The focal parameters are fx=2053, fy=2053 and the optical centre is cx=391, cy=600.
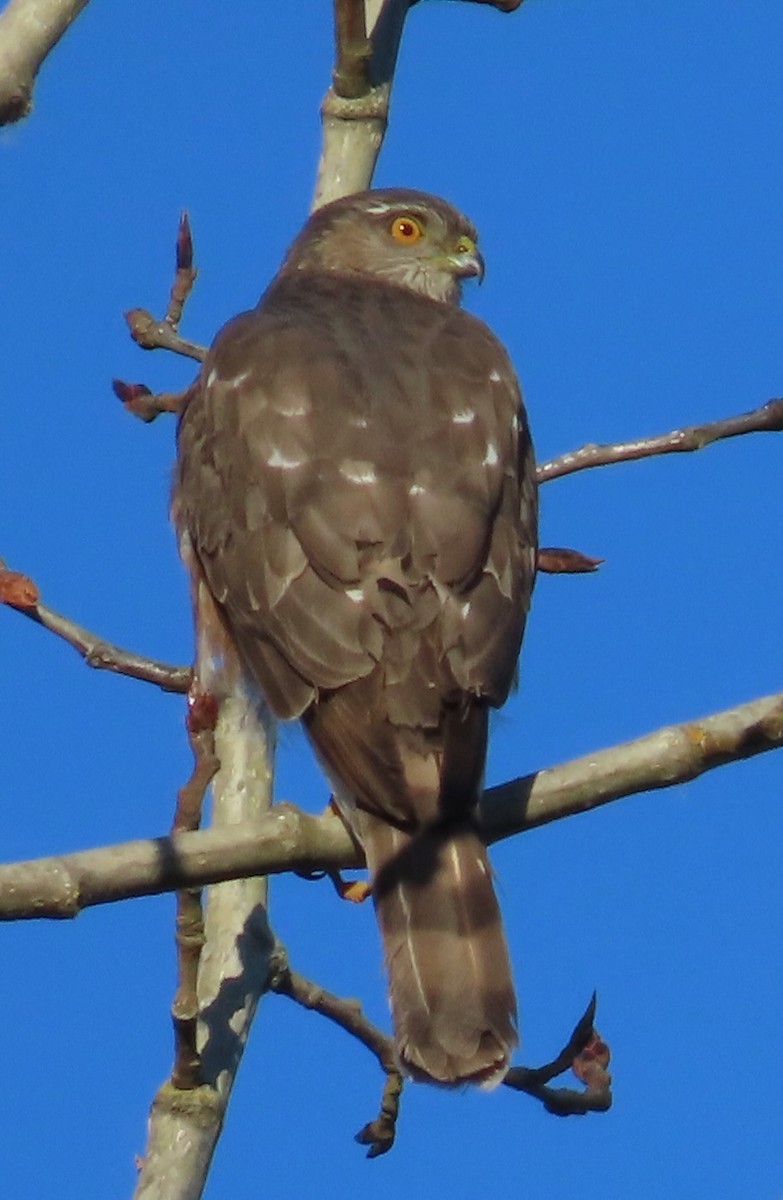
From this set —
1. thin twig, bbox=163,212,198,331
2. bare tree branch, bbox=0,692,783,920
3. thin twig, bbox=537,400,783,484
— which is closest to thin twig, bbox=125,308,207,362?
thin twig, bbox=163,212,198,331

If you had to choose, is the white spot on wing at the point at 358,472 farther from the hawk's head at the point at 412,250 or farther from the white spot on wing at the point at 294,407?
the hawk's head at the point at 412,250

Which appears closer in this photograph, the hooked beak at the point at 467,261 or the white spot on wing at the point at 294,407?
the white spot on wing at the point at 294,407

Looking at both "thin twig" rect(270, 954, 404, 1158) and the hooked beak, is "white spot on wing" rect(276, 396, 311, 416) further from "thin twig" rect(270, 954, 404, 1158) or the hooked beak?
the hooked beak

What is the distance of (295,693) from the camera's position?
5.23m

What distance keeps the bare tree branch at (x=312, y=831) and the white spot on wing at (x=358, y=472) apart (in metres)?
1.10

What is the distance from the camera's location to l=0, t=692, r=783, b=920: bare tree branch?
3887 millimetres

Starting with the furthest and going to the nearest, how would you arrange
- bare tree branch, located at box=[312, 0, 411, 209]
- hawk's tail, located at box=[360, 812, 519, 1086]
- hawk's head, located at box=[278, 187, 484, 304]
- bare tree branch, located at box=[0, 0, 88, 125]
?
1. hawk's head, located at box=[278, 187, 484, 304]
2. bare tree branch, located at box=[312, 0, 411, 209]
3. hawk's tail, located at box=[360, 812, 519, 1086]
4. bare tree branch, located at box=[0, 0, 88, 125]

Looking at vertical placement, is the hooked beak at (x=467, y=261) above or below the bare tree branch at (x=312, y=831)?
above

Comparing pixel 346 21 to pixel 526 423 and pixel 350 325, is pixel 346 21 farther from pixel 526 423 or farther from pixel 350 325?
pixel 526 423

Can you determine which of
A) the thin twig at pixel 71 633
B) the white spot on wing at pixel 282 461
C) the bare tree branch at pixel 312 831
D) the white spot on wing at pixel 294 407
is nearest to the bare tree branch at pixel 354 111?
the white spot on wing at pixel 294 407

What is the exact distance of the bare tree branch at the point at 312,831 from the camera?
3887mm

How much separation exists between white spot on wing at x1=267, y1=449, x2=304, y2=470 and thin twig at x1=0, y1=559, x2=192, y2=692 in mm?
662

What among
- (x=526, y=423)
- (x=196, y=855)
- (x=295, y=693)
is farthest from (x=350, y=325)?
(x=196, y=855)

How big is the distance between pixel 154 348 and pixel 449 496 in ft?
5.24
